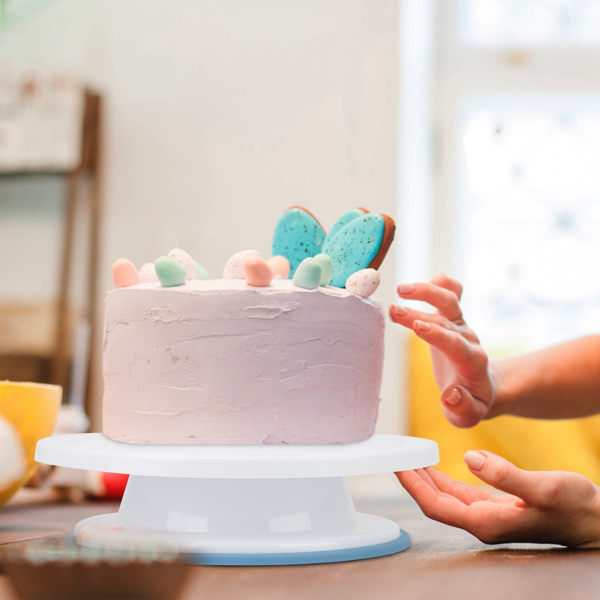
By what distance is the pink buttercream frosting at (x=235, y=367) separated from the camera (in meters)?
0.58

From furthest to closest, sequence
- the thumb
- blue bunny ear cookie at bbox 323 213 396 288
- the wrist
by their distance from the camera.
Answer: the wrist → blue bunny ear cookie at bbox 323 213 396 288 → the thumb

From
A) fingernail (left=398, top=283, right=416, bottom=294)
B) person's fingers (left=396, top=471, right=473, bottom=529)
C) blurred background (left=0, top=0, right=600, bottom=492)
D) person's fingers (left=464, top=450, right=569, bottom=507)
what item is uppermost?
blurred background (left=0, top=0, right=600, bottom=492)

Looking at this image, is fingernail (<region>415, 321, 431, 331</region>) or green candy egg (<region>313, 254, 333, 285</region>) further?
fingernail (<region>415, 321, 431, 331</region>)

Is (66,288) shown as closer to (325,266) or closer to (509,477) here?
(325,266)

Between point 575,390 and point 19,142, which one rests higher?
point 19,142

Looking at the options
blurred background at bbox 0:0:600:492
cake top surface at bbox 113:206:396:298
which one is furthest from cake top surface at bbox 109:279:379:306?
blurred background at bbox 0:0:600:492

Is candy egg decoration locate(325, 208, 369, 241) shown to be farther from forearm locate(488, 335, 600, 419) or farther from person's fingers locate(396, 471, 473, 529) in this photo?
forearm locate(488, 335, 600, 419)

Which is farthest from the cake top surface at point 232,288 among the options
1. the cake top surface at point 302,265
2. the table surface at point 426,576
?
the table surface at point 426,576

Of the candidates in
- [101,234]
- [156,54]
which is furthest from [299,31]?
[101,234]

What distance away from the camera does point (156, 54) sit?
2412mm

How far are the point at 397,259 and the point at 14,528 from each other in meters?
1.67

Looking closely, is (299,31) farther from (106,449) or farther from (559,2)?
(106,449)

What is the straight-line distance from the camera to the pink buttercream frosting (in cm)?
58

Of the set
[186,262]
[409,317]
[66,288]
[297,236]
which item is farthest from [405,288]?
[66,288]
